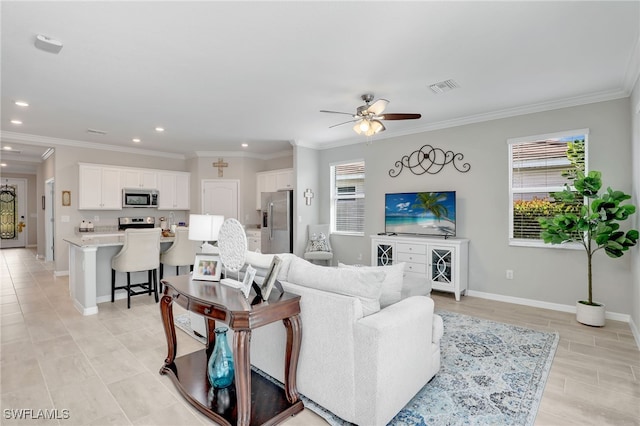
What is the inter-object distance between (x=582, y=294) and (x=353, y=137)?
4140mm

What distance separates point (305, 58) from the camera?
2.94 m

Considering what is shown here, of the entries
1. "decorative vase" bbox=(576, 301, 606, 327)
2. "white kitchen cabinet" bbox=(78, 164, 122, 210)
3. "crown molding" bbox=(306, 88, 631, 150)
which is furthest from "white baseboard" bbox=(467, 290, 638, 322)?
"white kitchen cabinet" bbox=(78, 164, 122, 210)

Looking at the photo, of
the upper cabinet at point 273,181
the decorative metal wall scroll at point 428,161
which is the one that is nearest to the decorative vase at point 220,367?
the decorative metal wall scroll at point 428,161

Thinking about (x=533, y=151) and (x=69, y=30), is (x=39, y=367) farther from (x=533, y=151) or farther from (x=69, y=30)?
(x=533, y=151)

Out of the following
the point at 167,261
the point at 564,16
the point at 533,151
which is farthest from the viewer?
the point at 167,261

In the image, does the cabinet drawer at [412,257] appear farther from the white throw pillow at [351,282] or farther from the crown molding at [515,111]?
the white throw pillow at [351,282]

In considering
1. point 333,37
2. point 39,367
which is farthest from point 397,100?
point 39,367

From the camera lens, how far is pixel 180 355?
9.35ft

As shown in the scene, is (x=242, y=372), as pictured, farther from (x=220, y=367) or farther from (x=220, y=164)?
(x=220, y=164)

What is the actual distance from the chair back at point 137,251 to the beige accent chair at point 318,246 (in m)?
2.72

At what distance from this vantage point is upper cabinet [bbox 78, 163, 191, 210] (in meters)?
6.45

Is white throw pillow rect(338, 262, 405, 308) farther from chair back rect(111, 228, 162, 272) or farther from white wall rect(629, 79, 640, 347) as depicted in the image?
chair back rect(111, 228, 162, 272)

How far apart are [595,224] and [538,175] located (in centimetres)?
102

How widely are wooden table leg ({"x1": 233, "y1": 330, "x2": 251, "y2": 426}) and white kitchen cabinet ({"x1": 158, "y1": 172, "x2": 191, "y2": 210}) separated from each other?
21.7 feet
